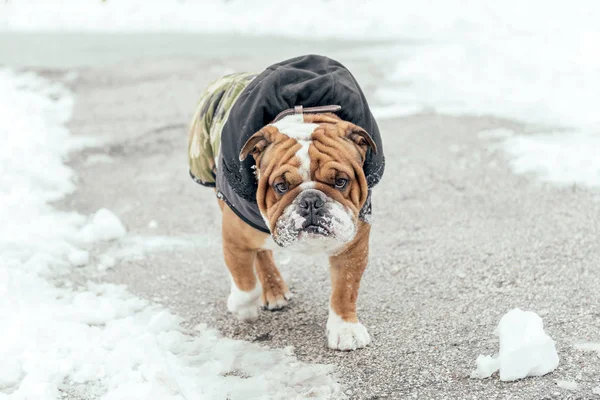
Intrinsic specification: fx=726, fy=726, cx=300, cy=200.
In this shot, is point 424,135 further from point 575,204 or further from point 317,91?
point 317,91

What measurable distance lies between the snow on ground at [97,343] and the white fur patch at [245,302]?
19 centimetres

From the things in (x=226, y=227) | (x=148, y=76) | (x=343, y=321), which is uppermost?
(x=226, y=227)

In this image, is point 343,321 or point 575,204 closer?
point 343,321

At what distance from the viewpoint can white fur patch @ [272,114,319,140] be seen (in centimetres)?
301

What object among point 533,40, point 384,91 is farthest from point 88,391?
point 533,40

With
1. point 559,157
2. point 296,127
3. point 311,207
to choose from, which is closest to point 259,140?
point 296,127

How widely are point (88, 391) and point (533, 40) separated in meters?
8.33

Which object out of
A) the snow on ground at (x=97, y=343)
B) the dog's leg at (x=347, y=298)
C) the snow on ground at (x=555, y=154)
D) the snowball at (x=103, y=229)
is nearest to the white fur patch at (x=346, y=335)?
the dog's leg at (x=347, y=298)

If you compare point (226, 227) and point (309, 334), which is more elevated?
point (226, 227)

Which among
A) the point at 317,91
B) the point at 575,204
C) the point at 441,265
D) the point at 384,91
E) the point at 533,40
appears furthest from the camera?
the point at 533,40

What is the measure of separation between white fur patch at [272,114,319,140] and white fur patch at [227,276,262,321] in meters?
1.01

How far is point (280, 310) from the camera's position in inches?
156

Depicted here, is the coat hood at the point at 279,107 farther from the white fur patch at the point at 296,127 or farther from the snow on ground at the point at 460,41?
the snow on ground at the point at 460,41

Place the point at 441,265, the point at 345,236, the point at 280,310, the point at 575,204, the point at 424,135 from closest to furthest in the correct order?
the point at 345,236 → the point at 280,310 → the point at 441,265 → the point at 575,204 → the point at 424,135
